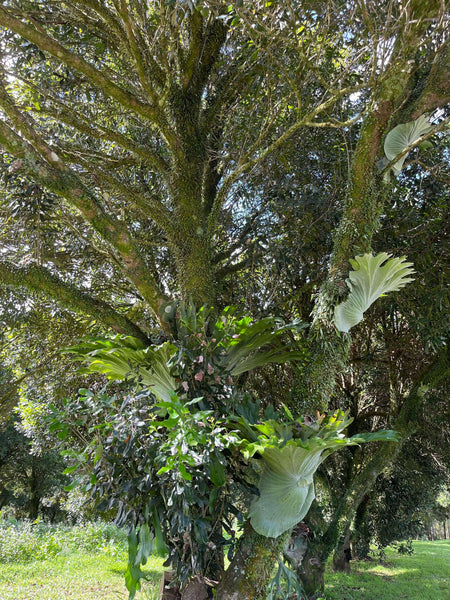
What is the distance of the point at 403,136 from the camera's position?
3.13m

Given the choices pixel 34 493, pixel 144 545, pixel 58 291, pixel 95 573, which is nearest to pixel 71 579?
pixel 95 573

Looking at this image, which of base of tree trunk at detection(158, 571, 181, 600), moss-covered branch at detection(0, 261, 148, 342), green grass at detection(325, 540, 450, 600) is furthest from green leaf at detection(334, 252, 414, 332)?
green grass at detection(325, 540, 450, 600)

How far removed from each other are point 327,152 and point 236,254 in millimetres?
1451

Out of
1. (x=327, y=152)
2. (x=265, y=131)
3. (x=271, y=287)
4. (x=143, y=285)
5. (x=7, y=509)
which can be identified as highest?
(x=327, y=152)

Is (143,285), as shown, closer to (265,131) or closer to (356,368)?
(265,131)

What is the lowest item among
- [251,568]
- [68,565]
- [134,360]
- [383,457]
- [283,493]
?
[68,565]

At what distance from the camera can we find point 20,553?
675 cm

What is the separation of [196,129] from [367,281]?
253 cm

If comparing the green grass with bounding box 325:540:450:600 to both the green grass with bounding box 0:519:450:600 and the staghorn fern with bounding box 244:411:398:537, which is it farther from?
the staghorn fern with bounding box 244:411:398:537

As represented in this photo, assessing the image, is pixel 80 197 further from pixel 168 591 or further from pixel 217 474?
pixel 168 591

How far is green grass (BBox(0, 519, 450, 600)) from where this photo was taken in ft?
17.2

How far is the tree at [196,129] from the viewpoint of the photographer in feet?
10.4

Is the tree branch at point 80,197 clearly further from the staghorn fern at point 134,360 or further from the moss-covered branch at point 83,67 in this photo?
the moss-covered branch at point 83,67

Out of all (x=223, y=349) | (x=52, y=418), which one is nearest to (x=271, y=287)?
(x=223, y=349)
